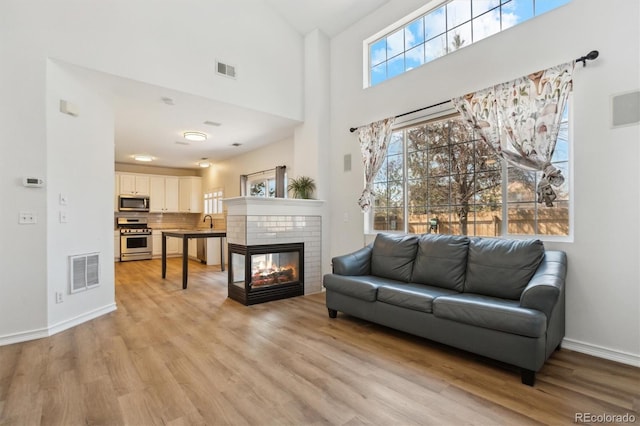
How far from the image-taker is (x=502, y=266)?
281cm

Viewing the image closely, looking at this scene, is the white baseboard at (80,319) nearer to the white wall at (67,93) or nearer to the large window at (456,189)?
the white wall at (67,93)

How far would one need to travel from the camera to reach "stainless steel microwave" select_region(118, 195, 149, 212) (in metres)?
8.14

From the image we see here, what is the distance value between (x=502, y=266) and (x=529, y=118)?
1362 millimetres

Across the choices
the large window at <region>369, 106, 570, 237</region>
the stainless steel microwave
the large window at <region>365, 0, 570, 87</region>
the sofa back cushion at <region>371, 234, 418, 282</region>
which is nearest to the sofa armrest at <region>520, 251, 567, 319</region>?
the large window at <region>369, 106, 570, 237</region>


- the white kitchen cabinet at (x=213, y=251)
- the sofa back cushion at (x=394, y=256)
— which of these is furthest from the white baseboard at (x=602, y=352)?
the white kitchen cabinet at (x=213, y=251)

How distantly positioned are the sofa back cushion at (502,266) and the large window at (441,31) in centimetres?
221

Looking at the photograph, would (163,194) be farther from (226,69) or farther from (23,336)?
(23,336)

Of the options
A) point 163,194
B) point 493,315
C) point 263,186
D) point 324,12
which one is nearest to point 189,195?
point 163,194

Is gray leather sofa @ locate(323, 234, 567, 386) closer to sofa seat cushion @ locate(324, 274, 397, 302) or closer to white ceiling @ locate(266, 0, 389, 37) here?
sofa seat cushion @ locate(324, 274, 397, 302)

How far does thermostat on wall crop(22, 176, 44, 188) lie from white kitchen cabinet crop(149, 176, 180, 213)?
19.6ft

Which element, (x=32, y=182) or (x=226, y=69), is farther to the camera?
(x=226, y=69)

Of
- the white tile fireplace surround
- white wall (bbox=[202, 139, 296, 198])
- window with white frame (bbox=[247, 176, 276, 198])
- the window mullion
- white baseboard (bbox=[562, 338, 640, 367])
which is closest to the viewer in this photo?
white baseboard (bbox=[562, 338, 640, 367])

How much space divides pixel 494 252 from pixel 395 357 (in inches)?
53.3

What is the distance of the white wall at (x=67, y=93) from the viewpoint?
113 inches
